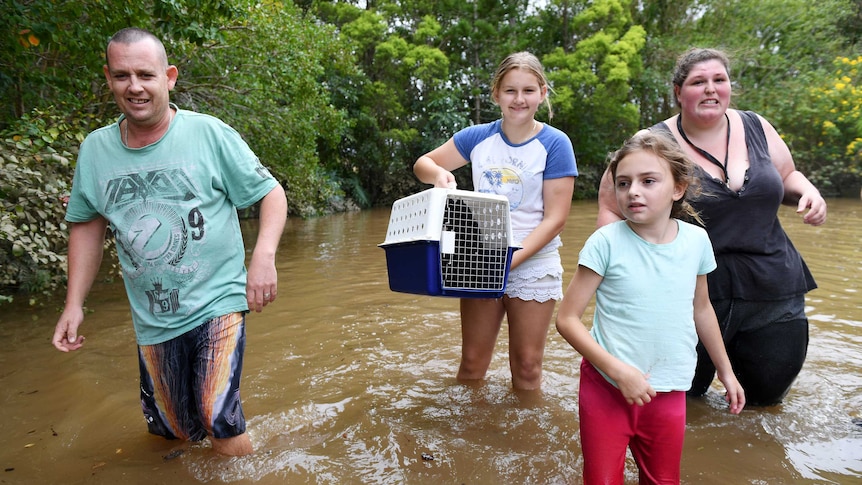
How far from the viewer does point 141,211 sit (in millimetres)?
2492

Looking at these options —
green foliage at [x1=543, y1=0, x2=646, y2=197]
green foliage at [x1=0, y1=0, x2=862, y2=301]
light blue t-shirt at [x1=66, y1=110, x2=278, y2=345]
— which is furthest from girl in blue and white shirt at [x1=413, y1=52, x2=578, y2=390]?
green foliage at [x1=543, y1=0, x2=646, y2=197]

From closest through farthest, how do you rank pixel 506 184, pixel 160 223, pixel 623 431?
pixel 623 431
pixel 160 223
pixel 506 184

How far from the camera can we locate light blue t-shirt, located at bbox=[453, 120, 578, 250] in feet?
10.1

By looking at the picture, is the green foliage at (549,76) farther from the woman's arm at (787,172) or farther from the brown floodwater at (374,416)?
the woman's arm at (787,172)

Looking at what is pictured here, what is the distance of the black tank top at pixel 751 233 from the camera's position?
2859mm

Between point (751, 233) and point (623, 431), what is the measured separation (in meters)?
1.44

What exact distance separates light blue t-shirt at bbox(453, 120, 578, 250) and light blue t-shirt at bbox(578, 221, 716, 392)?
0.93 m

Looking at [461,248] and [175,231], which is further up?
[175,231]

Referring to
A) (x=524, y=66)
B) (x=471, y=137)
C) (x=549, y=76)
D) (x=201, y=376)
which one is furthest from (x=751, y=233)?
(x=549, y=76)

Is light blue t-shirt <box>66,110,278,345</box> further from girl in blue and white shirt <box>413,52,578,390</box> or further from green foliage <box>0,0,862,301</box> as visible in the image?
green foliage <box>0,0,862,301</box>

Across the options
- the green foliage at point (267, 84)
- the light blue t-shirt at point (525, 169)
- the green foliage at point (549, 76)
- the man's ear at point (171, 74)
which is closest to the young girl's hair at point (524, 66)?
the light blue t-shirt at point (525, 169)

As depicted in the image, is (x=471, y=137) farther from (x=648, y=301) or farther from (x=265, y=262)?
(x=648, y=301)

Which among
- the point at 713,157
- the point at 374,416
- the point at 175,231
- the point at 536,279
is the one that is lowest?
the point at 374,416

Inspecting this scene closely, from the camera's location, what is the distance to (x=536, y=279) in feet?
10.3
